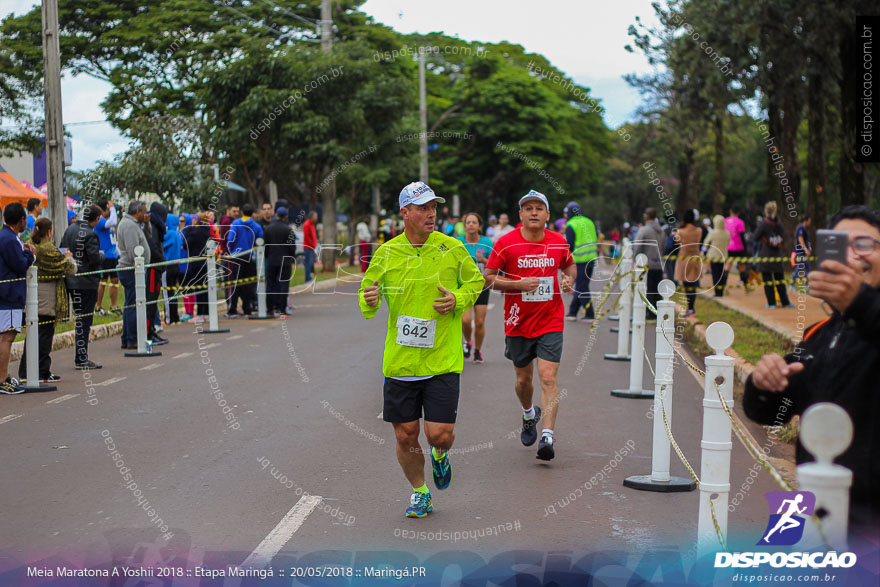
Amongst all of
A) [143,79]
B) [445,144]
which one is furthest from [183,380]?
[445,144]

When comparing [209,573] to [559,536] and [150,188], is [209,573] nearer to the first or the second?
[559,536]

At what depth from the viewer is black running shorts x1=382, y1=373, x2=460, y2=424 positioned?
19.0 feet

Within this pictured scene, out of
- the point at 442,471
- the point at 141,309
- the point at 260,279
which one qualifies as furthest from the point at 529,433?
the point at 260,279

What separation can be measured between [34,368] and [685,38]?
1792 centimetres

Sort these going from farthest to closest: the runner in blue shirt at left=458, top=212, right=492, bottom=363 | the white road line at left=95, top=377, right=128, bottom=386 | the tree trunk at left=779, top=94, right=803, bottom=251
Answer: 1. the tree trunk at left=779, top=94, right=803, bottom=251
2. the runner in blue shirt at left=458, top=212, right=492, bottom=363
3. the white road line at left=95, top=377, right=128, bottom=386

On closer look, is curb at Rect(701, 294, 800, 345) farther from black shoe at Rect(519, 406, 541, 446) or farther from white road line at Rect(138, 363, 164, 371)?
white road line at Rect(138, 363, 164, 371)

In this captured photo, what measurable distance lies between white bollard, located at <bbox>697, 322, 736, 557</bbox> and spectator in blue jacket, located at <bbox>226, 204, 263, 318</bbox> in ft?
44.3

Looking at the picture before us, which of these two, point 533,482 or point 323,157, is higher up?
point 323,157

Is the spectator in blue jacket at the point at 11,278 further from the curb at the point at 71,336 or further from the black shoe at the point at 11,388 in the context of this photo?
the curb at the point at 71,336

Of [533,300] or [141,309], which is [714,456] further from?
[141,309]

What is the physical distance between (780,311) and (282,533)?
A: 45.6 ft

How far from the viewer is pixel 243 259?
1850cm

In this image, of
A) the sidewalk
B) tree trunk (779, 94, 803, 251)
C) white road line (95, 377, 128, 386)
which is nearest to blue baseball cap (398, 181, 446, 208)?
white road line (95, 377, 128, 386)

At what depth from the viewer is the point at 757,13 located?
64.3 feet
